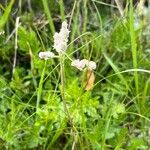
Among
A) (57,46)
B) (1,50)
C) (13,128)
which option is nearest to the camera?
(57,46)

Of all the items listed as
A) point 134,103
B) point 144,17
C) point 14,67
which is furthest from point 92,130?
point 144,17

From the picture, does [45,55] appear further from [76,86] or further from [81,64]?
[76,86]

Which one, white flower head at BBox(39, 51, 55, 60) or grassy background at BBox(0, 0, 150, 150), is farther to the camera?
grassy background at BBox(0, 0, 150, 150)

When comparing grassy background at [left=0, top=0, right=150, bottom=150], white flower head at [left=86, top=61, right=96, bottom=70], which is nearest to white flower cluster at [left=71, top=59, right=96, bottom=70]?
white flower head at [left=86, top=61, right=96, bottom=70]

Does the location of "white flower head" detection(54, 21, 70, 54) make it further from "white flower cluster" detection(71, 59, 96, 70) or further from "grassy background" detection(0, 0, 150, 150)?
"grassy background" detection(0, 0, 150, 150)

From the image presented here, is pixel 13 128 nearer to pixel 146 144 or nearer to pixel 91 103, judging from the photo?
pixel 91 103

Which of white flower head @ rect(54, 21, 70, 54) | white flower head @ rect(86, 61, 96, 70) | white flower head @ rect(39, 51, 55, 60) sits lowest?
white flower head @ rect(86, 61, 96, 70)

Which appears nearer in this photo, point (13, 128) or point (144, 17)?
point (13, 128)

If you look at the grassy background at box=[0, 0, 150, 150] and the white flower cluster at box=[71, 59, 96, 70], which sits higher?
the white flower cluster at box=[71, 59, 96, 70]
